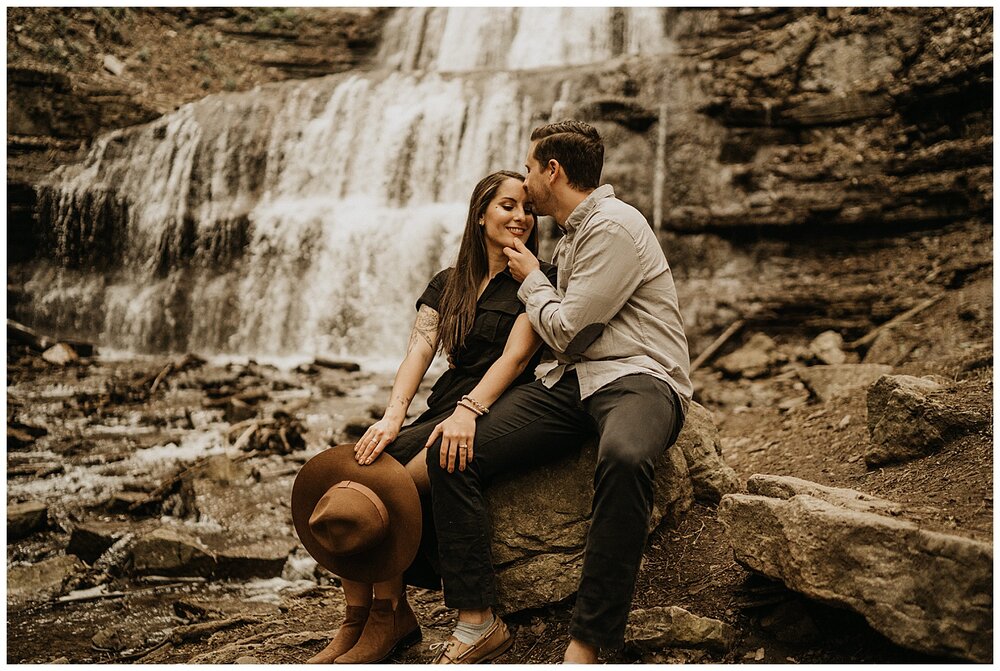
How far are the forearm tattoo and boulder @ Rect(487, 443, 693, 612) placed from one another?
69 cm

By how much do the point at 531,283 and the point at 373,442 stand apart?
0.90 m

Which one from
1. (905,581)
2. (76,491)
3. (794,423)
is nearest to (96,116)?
(76,491)

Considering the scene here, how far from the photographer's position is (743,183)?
1116cm

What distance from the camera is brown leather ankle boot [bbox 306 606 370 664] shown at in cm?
303

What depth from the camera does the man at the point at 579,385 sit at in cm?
285

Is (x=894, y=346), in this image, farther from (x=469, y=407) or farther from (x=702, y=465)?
(x=469, y=407)

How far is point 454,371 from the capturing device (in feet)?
11.1

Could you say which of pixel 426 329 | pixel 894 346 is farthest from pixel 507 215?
pixel 894 346

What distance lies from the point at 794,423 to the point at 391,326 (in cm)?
743

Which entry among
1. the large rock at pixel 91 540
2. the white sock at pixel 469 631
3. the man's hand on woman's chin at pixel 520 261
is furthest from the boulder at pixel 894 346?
the large rock at pixel 91 540

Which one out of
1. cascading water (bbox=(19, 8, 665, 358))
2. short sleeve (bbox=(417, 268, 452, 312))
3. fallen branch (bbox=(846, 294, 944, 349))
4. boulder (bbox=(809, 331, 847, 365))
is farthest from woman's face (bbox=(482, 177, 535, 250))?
cascading water (bbox=(19, 8, 665, 358))

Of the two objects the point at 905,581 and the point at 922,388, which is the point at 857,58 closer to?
the point at 922,388

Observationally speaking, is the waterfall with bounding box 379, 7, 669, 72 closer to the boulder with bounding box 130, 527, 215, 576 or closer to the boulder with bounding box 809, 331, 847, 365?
the boulder with bounding box 809, 331, 847, 365

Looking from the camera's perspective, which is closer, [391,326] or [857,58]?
[857,58]
